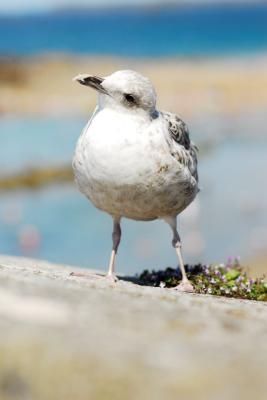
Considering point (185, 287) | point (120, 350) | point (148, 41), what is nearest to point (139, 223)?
point (185, 287)

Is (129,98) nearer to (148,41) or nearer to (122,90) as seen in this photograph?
(122,90)

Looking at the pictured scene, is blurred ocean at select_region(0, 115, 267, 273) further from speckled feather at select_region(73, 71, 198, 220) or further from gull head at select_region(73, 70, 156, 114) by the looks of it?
gull head at select_region(73, 70, 156, 114)

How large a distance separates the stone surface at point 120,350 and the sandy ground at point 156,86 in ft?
116

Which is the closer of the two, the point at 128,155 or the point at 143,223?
the point at 128,155

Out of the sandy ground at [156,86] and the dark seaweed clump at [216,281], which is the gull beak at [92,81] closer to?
the dark seaweed clump at [216,281]

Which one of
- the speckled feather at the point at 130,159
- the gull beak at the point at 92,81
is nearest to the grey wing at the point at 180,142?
the speckled feather at the point at 130,159

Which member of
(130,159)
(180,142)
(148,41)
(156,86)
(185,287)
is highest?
(148,41)

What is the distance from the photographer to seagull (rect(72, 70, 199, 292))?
24.7 feet

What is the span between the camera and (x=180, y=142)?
28.4 ft

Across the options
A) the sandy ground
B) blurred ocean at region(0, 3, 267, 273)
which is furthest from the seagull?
the sandy ground

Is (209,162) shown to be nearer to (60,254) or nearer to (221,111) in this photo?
(60,254)

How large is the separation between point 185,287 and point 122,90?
2.17 m

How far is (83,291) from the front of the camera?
229 inches

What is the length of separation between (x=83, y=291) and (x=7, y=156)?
2381cm
